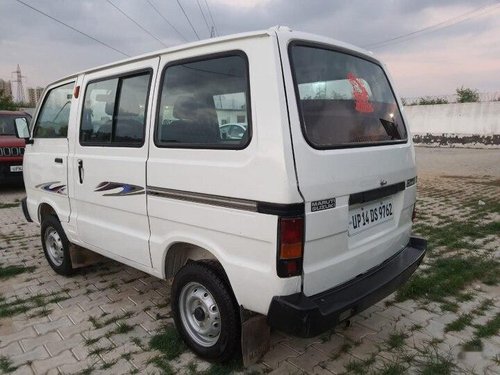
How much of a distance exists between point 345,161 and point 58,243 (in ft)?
10.9

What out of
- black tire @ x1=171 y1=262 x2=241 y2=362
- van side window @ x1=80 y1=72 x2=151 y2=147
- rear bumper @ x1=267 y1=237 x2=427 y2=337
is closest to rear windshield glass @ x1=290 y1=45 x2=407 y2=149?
rear bumper @ x1=267 y1=237 x2=427 y2=337

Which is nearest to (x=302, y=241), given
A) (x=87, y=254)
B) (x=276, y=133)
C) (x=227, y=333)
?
(x=276, y=133)

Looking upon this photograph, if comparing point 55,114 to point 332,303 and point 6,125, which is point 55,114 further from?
point 6,125

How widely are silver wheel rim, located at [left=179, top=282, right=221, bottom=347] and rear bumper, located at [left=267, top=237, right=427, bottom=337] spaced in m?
0.57

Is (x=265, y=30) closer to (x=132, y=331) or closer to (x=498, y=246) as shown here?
(x=132, y=331)

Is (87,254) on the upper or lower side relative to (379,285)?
lower

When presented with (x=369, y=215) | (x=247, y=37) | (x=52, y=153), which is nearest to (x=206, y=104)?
(x=247, y=37)

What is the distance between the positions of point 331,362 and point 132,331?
→ 1552mm

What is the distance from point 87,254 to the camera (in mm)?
4348

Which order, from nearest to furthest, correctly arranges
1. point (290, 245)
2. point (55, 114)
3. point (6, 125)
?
point (290, 245)
point (55, 114)
point (6, 125)

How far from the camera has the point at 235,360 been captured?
277cm

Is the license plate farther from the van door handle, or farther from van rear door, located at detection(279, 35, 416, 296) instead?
the van door handle

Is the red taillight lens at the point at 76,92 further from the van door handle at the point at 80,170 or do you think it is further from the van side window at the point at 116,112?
the van door handle at the point at 80,170

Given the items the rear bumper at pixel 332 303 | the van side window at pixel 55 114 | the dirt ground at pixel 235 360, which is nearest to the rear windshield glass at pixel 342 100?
the rear bumper at pixel 332 303
